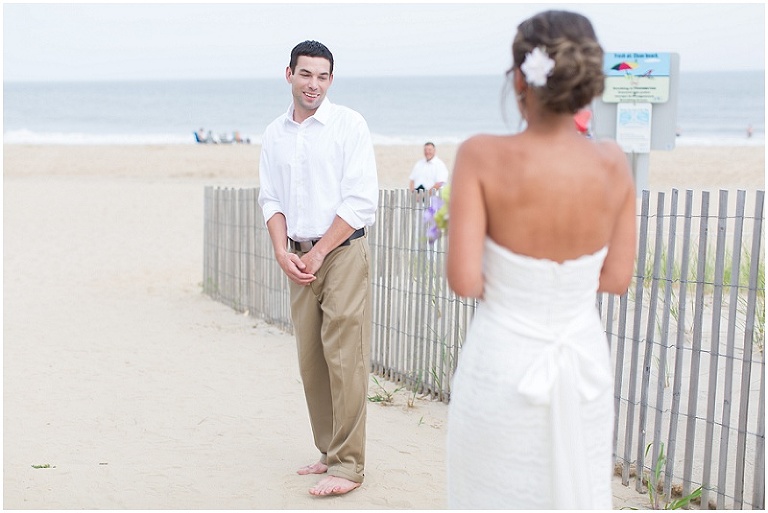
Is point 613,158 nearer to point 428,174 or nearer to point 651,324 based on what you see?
point 651,324

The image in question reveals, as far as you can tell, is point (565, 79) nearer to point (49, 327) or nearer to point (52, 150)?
point (49, 327)

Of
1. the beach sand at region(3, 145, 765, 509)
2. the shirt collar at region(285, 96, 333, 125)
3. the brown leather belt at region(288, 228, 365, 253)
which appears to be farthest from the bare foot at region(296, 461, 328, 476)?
the shirt collar at region(285, 96, 333, 125)

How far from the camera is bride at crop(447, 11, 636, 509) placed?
2.39 m

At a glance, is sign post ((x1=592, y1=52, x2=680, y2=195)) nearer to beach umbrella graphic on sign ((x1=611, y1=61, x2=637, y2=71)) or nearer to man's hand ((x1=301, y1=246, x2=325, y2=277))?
beach umbrella graphic on sign ((x1=611, y1=61, x2=637, y2=71))

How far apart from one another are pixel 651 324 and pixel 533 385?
2.25 meters

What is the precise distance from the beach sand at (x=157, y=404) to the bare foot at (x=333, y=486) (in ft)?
0.15

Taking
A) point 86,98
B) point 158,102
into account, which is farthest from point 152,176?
point 86,98

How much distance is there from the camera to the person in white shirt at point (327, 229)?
14.1 ft

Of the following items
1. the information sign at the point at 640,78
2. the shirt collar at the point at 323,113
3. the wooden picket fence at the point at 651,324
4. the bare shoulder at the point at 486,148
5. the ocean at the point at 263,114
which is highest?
the ocean at the point at 263,114

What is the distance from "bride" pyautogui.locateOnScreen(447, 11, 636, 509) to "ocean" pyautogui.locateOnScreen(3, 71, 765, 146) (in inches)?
1755

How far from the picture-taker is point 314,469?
15.6 feet

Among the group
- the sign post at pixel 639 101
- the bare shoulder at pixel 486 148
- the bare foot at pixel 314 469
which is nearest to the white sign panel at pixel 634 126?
the sign post at pixel 639 101

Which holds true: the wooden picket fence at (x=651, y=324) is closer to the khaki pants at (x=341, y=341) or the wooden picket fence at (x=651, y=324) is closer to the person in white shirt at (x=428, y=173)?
the khaki pants at (x=341, y=341)

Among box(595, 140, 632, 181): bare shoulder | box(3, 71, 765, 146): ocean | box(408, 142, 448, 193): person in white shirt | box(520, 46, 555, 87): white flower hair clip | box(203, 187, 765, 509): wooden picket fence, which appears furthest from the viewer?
box(3, 71, 765, 146): ocean
